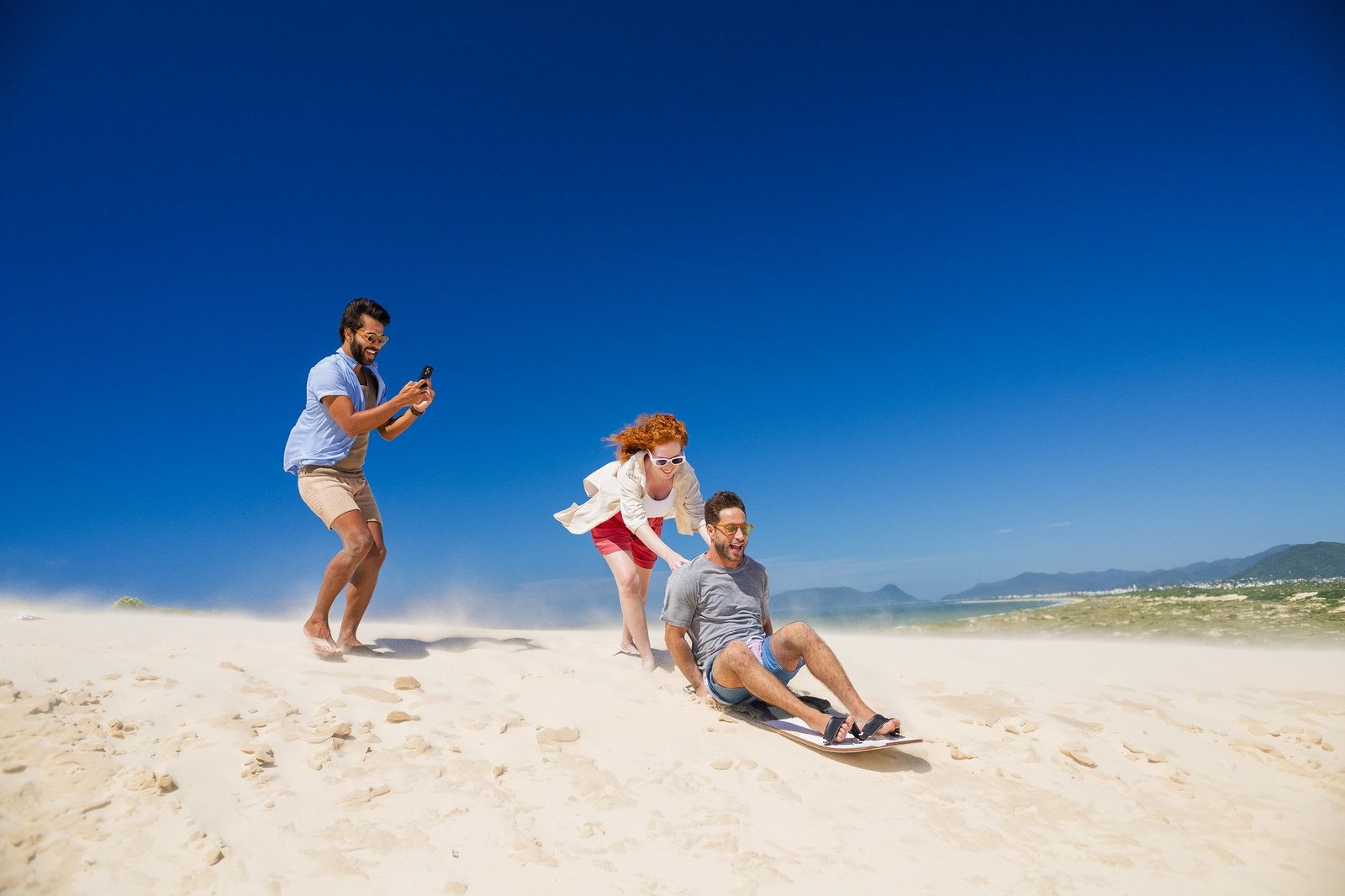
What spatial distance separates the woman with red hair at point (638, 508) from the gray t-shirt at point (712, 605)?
0.54m

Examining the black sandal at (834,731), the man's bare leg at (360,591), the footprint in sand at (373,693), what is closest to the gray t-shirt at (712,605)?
the black sandal at (834,731)

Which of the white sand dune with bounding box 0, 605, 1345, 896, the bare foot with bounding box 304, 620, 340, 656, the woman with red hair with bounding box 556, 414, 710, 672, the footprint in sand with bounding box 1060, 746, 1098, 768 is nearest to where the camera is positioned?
the white sand dune with bounding box 0, 605, 1345, 896

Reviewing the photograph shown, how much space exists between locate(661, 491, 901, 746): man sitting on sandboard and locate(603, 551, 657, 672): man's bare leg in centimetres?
87

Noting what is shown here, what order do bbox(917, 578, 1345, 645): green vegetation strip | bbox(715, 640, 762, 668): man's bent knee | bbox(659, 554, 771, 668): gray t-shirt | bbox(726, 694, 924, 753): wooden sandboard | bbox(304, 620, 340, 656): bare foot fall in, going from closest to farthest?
bbox(726, 694, 924, 753): wooden sandboard
bbox(715, 640, 762, 668): man's bent knee
bbox(659, 554, 771, 668): gray t-shirt
bbox(304, 620, 340, 656): bare foot
bbox(917, 578, 1345, 645): green vegetation strip

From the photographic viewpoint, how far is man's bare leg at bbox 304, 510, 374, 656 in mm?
4594

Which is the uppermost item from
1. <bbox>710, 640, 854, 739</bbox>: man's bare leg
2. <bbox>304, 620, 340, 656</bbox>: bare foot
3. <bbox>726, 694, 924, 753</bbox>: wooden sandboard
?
<bbox>304, 620, 340, 656</bbox>: bare foot

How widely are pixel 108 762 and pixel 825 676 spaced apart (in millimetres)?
3295

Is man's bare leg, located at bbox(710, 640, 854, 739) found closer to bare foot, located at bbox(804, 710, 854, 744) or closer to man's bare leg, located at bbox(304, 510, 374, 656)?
bare foot, located at bbox(804, 710, 854, 744)

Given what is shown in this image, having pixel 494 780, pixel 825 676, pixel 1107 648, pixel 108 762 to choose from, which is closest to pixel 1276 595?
pixel 1107 648

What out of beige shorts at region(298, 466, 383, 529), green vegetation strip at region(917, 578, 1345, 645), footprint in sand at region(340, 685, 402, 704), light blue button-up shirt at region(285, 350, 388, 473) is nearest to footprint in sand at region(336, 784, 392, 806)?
footprint in sand at region(340, 685, 402, 704)

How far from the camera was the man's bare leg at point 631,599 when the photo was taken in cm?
539

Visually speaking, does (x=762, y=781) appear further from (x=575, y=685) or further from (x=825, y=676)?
(x=575, y=685)

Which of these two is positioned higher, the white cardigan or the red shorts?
the white cardigan

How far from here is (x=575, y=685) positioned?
14.9ft
